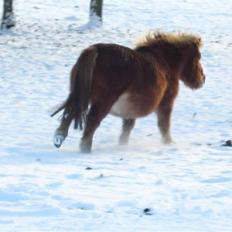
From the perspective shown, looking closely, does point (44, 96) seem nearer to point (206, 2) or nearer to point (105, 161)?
point (105, 161)

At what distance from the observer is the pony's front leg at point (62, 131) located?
796 cm

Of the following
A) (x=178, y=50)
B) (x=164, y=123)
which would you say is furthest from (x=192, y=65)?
(x=164, y=123)

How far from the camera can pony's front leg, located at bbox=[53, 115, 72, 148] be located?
313 inches

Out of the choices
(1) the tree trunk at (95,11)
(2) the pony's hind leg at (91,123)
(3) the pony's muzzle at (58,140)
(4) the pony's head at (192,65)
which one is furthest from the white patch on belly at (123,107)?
(1) the tree trunk at (95,11)

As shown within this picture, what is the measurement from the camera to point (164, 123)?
894 centimetres

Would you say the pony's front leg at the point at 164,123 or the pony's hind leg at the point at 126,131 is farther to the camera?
the pony's front leg at the point at 164,123

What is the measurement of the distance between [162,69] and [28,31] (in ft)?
32.7

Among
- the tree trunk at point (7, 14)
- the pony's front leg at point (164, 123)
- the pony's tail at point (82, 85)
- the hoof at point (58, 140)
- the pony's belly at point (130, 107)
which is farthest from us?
the tree trunk at point (7, 14)

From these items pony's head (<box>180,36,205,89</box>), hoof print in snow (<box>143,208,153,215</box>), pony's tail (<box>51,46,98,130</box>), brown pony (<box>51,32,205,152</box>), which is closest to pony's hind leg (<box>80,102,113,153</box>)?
brown pony (<box>51,32,205,152</box>)

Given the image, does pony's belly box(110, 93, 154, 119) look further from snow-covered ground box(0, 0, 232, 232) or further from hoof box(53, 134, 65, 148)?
hoof box(53, 134, 65, 148)

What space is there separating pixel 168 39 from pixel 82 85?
1885mm

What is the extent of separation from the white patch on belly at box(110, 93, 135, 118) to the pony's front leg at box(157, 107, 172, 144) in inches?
24.8

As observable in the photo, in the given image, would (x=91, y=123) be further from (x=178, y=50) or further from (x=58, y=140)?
(x=178, y=50)

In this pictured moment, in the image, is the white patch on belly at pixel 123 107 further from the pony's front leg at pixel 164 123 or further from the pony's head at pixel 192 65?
the pony's head at pixel 192 65
